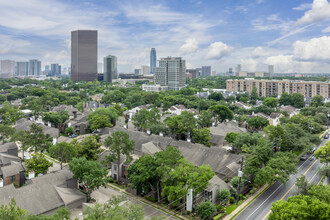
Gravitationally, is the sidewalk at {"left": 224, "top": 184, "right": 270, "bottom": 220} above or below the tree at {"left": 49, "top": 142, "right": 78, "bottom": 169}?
below

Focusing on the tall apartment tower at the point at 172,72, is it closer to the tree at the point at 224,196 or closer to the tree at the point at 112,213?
the tree at the point at 224,196

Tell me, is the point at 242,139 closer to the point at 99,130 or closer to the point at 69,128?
the point at 99,130

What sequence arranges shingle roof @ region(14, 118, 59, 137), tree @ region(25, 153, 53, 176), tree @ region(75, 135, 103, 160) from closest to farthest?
tree @ region(25, 153, 53, 176) → tree @ region(75, 135, 103, 160) → shingle roof @ region(14, 118, 59, 137)

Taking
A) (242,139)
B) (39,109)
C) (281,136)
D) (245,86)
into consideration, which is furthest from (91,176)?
(245,86)

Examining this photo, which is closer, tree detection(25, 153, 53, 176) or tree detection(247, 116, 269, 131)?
tree detection(25, 153, 53, 176)

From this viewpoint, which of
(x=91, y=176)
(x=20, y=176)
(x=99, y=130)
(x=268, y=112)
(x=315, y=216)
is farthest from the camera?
(x=268, y=112)

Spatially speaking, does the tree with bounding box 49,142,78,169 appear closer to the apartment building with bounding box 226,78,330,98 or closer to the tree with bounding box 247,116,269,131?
the tree with bounding box 247,116,269,131

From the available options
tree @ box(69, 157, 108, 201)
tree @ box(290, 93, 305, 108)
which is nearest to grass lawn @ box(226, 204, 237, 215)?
tree @ box(69, 157, 108, 201)
